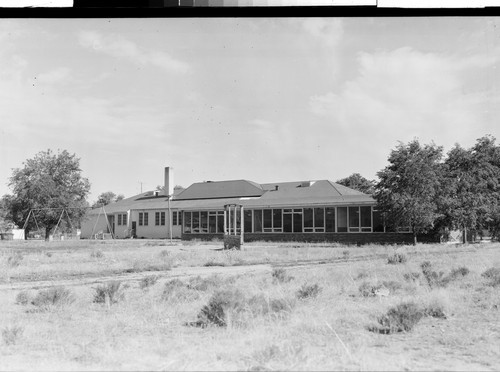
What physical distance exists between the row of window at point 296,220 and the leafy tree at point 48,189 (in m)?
10.7

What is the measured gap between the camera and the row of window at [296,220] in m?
38.4

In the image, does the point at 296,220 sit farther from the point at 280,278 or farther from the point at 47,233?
the point at 280,278

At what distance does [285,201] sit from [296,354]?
37408 millimetres

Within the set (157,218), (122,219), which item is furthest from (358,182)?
(122,219)

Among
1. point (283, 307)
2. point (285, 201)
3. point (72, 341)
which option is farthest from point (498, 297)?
point (285, 201)

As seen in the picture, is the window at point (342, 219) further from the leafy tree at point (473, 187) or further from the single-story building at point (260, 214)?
the leafy tree at point (473, 187)

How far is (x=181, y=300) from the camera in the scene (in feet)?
35.3

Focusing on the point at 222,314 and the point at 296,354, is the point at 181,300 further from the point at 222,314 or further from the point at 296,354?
the point at 296,354

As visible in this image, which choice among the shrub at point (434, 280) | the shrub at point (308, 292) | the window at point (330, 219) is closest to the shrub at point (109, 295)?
the shrub at point (308, 292)

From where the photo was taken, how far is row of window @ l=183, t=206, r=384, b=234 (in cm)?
3844

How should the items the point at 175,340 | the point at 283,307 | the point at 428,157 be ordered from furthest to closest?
the point at 428,157
the point at 283,307
the point at 175,340

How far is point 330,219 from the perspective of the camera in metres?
40.1

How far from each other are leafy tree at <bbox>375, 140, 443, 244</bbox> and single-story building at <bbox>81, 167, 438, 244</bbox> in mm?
5001

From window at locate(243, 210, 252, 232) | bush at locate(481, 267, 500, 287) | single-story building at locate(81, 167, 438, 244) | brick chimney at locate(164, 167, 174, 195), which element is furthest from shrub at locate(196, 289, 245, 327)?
brick chimney at locate(164, 167, 174, 195)
